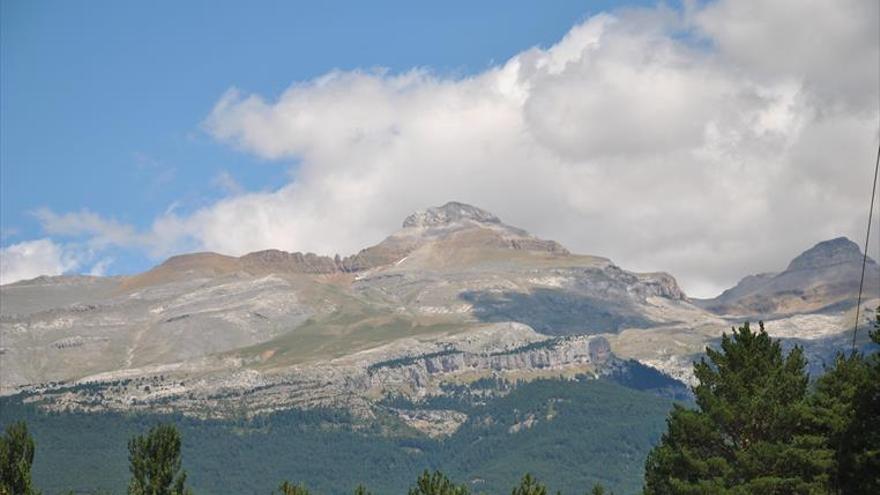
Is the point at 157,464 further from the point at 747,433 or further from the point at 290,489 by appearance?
the point at 747,433

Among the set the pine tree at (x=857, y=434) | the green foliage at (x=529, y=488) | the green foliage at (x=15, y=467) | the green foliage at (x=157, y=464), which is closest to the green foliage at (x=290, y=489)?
the green foliage at (x=157, y=464)

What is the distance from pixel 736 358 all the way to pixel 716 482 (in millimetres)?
13240

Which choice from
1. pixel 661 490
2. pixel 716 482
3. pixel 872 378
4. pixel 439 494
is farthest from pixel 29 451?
pixel 872 378

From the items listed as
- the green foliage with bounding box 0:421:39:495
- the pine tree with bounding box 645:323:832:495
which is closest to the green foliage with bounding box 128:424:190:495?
the green foliage with bounding box 0:421:39:495

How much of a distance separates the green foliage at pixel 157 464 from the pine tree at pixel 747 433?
55.3 metres

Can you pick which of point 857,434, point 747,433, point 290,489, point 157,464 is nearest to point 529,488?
point 747,433

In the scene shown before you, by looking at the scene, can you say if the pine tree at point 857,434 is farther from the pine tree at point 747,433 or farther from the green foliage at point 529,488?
the green foliage at point 529,488

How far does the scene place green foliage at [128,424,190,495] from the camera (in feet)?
471

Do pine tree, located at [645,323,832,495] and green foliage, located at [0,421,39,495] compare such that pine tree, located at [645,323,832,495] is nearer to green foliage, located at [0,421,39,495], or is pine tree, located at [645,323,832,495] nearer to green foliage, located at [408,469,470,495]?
green foliage, located at [408,469,470,495]

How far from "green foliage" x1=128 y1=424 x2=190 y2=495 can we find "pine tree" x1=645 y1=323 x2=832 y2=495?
55326 millimetres

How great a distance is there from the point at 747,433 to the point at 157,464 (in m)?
66.5

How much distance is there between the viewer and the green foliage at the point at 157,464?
471 ft

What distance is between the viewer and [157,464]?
475 feet

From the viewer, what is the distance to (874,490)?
319 ft
